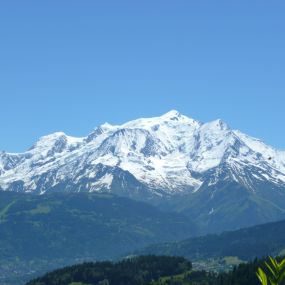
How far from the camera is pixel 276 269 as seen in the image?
17.0 m
